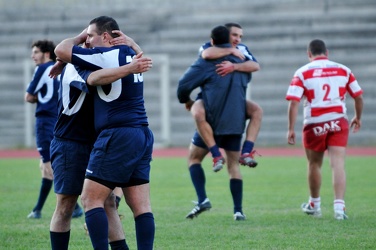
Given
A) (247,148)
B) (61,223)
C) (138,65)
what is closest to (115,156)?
(138,65)

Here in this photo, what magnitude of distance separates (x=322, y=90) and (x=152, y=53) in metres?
16.8

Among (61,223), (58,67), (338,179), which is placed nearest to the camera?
(61,223)

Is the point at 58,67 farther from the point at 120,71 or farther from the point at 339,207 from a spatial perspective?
the point at 339,207

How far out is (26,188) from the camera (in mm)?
13703

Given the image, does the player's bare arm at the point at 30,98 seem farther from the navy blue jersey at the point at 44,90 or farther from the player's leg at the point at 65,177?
the player's leg at the point at 65,177

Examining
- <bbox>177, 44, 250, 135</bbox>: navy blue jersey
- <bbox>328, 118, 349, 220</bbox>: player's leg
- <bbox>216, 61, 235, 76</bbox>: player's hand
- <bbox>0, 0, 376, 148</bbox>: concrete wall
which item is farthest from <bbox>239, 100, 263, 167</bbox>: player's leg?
<bbox>0, 0, 376, 148</bbox>: concrete wall

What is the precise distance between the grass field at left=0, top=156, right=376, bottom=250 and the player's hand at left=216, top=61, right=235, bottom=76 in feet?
5.61

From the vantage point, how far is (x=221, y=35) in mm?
9586

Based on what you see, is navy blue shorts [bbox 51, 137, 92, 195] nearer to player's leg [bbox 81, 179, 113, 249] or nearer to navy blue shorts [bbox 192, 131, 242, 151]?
player's leg [bbox 81, 179, 113, 249]

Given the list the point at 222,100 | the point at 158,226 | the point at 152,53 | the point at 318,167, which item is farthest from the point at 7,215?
the point at 152,53

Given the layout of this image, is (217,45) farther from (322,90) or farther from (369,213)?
(369,213)

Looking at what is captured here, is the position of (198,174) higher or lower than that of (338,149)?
lower

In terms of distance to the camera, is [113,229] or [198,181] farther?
[198,181]

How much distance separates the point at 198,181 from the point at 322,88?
1.85 m
